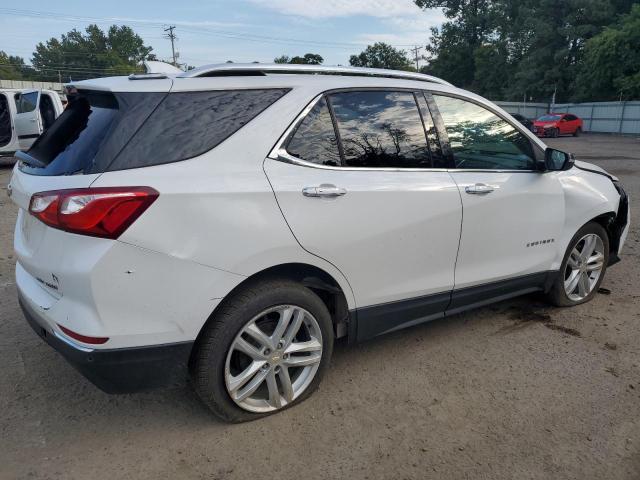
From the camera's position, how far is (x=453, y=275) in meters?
3.25

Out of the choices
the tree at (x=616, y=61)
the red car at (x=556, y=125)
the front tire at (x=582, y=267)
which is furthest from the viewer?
the tree at (x=616, y=61)

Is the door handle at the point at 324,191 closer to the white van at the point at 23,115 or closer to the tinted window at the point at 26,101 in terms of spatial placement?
the white van at the point at 23,115

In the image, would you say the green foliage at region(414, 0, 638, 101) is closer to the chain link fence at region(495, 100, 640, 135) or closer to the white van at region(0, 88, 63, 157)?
the chain link fence at region(495, 100, 640, 135)

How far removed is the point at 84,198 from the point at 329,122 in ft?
4.28

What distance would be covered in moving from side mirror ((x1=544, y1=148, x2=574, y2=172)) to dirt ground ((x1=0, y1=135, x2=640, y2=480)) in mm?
1189

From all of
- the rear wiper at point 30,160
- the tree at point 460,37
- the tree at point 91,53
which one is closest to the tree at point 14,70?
the tree at point 91,53

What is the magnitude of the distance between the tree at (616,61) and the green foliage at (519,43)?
0.67m

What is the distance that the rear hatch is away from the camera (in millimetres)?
2213

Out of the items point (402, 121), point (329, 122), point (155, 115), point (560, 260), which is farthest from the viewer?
point (560, 260)

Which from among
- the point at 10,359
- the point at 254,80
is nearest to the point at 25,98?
the point at 10,359

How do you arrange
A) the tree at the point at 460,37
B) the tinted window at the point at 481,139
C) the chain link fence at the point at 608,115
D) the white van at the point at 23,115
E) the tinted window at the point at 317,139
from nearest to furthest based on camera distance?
1. the tinted window at the point at 317,139
2. the tinted window at the point at 481,139
3. the white van at the point at 23,115
4. the chain link fence at the point at 608,115
5. the tree at the point at 460,37

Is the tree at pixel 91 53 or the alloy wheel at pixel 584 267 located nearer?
the alloy wheel at pixel 584 267

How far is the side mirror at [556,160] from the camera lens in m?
3.62

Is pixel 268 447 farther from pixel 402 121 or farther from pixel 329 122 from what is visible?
pixel 402 121
